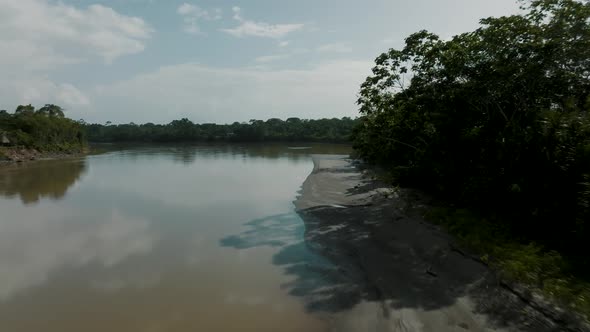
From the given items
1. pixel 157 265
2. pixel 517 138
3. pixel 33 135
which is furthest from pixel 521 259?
pixel 33 135

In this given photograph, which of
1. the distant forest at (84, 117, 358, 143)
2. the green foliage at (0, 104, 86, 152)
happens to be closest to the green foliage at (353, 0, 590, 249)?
the green foliage at (0, 104, 86, 152)

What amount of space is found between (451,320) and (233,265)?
5.57m

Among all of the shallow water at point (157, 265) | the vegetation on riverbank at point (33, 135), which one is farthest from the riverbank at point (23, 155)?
the shallow water at point (157, 265)

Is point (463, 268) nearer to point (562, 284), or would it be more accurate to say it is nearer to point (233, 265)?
point (562, 284)

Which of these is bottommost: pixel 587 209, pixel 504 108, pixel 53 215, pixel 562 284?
pixel 53 215

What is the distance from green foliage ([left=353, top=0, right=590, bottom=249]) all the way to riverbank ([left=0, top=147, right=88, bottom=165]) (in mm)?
50066

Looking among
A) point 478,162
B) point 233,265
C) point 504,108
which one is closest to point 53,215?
point 233,265

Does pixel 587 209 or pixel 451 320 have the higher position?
pixel 587 209

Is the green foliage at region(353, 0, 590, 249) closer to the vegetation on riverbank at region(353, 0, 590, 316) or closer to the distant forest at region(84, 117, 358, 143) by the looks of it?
the vegetation on riverbank at region(353, 0, 590, 316)

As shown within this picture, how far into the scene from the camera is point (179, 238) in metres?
11.8

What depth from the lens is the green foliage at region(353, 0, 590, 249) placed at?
8.00m

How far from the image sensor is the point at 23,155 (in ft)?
155

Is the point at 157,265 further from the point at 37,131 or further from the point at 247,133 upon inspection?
the point at 247,133

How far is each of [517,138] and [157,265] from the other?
10518 mm
